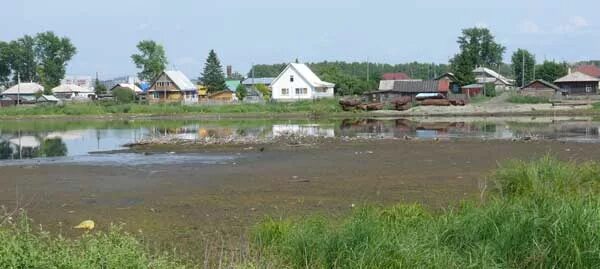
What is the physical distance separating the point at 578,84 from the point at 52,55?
104 metres

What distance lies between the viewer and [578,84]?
93.9 meters

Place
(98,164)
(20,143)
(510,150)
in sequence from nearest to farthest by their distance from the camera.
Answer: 1. (98,164)
2. (510,150)
3. (20,143)

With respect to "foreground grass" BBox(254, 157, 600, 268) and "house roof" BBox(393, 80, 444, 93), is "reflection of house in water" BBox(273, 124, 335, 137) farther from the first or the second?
"house roof" BBox(393, 80, 444, 93)

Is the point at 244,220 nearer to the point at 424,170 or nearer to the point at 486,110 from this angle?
the point at 424,170

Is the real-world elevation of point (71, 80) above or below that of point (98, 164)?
above

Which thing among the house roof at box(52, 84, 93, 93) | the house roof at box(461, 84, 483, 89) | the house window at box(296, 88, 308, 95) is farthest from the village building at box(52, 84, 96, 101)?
the house roof at box(461, 84, 483, 89)

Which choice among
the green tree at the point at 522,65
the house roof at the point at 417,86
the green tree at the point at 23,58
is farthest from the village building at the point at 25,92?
the green tree at the point at 522,65

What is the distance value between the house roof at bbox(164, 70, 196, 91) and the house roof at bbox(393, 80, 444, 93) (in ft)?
112

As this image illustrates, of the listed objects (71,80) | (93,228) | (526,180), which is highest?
(71,80)

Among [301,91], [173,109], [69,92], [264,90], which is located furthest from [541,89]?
[69,92]

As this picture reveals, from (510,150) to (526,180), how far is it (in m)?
15.9

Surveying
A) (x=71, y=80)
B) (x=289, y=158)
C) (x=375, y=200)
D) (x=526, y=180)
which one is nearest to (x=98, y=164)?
(x=289, y=158)

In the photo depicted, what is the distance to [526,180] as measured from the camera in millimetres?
11438

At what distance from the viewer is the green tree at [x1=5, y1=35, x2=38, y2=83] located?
5431 inches
